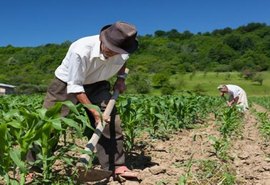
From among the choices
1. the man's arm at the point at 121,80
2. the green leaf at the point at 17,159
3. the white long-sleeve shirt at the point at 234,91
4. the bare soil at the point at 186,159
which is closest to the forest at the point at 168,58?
the white long-sleeve shirt at the point at 234,91

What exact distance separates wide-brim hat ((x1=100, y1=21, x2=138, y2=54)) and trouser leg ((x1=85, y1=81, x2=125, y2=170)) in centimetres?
60

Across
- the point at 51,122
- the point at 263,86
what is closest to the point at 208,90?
the point at 263,86

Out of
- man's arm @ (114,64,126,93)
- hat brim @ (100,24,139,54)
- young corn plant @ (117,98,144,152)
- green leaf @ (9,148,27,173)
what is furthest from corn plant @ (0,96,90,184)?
young corn plant @ (117,98,144,152)

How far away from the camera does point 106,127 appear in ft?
12.1

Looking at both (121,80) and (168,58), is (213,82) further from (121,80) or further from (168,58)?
(121,80)

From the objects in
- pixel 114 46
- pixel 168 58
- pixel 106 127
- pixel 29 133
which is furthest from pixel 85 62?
pixel 168 58

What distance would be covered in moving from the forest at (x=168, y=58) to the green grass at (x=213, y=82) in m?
1.76

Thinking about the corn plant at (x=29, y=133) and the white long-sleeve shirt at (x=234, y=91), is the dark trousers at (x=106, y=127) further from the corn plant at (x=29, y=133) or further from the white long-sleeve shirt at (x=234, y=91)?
the white long-sleeve shirt at (x=234, y=91)

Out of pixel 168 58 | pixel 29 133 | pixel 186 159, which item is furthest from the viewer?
pixel 168 58

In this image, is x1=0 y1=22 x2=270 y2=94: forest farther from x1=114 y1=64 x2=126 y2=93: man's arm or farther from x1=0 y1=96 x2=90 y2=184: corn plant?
x1=0 y1=96 x2=90 y2=184: corn plant

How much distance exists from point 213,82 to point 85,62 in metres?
57.3

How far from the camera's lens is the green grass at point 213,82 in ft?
184

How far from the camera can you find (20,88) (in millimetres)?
54531

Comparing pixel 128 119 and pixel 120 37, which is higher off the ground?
pixel 120 37
